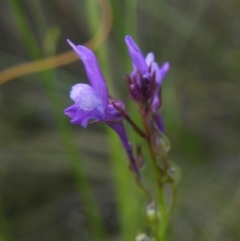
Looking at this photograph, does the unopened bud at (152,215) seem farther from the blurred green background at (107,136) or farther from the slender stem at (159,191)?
the blurred green background at (107,136)

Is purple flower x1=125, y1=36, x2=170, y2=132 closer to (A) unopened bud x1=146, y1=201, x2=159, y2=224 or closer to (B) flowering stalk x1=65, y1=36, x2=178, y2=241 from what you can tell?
(B) flowering stalk x1=65, y1=36, x2=178, y2=241

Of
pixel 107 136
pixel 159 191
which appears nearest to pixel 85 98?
pixel 159 191

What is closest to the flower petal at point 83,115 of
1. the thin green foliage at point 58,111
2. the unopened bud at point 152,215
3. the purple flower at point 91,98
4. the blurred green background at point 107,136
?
the purple flower at point 91,98

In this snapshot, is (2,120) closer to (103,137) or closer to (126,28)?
(103,137)

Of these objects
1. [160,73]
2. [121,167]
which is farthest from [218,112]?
[160,73]

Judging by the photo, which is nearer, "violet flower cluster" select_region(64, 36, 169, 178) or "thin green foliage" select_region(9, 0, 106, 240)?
"violet flower cluster" select_region(64, 36, 169, 178)

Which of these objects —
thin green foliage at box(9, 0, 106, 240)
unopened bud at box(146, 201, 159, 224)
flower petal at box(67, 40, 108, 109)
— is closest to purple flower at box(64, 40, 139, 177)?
flower petal at box(67, 40, 108, 109)
